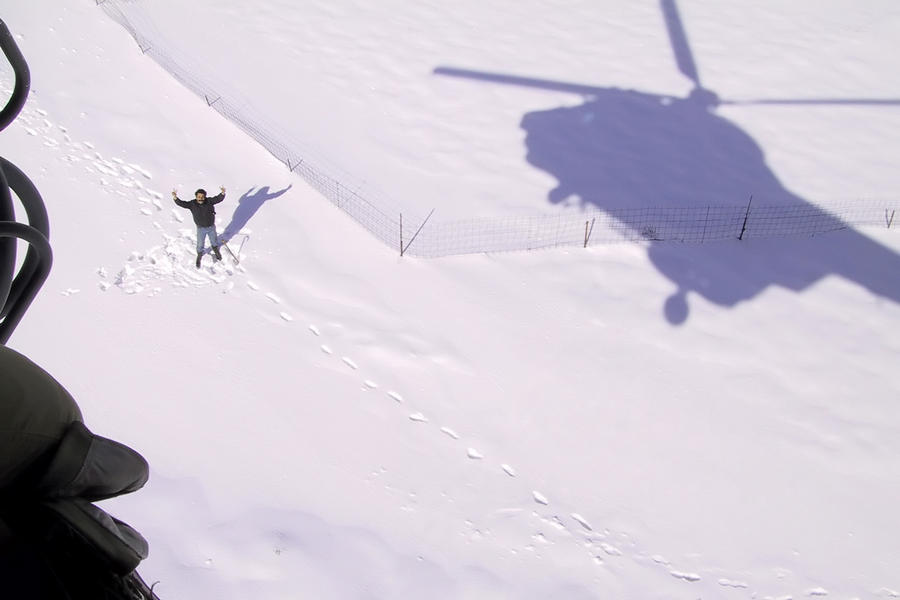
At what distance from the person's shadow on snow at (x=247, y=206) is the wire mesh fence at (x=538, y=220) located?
2.15 feet

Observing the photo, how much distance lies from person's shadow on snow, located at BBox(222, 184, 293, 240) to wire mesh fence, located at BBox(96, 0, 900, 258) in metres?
0.66

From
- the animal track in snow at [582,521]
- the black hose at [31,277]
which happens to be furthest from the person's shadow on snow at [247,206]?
the black hose at [31,277]

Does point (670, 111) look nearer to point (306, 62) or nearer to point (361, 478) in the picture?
point (306, 62)

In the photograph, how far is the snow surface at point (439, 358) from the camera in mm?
6969

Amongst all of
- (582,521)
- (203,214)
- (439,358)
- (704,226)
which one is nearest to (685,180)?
(704,226)

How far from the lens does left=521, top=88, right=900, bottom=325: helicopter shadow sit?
1077cm

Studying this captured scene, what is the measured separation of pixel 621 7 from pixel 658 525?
541 inches

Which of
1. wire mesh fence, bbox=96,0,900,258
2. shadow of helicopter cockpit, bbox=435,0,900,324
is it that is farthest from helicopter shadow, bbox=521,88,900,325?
wire mesh fence, bbox=96,0,900,258

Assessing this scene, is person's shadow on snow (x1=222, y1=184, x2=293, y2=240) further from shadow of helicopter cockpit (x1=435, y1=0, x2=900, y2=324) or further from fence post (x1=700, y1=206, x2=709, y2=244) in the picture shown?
fence post (x1=700, y1=206, x2=709, y2=244)

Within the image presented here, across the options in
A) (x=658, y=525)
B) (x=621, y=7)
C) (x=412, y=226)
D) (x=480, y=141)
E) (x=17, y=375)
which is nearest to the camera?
(x=17, y=375)

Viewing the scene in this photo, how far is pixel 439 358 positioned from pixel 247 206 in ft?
13.3

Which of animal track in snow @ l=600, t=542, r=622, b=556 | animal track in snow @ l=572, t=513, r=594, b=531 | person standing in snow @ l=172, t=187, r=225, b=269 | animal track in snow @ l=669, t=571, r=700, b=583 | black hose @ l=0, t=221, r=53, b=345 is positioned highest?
black hose @ l=0, t=221, r=53, b=345

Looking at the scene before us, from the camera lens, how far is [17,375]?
2.13 meters

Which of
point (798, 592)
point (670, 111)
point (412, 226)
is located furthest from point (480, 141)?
point (798, 592)
